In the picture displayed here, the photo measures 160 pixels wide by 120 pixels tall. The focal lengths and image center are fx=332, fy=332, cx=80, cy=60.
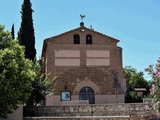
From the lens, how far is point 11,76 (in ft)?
59.6

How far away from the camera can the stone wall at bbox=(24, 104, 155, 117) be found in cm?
2077

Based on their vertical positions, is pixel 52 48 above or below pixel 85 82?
above

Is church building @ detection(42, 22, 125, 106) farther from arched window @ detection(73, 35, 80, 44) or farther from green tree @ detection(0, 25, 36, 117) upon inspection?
green tree @ detection(0, 25, 36, 117)

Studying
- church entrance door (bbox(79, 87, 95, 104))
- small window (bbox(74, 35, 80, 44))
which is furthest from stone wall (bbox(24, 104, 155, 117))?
small window (bbox(74, 35, 80, 44))

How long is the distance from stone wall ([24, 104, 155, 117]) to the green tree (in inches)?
78.3

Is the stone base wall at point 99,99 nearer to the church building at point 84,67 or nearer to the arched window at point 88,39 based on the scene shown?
the church building at point 84,67

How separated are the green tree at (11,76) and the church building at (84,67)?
15168 millimetres

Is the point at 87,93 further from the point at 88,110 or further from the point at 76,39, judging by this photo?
the point at 88,110

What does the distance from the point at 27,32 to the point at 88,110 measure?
→ 53.8ft

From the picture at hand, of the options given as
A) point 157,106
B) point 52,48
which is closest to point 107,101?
point 52,48

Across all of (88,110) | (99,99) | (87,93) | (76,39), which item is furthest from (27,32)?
(88,110)

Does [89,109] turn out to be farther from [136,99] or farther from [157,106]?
[136,99]

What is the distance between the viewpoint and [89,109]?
2095 cm

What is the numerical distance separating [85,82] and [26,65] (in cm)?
1599
